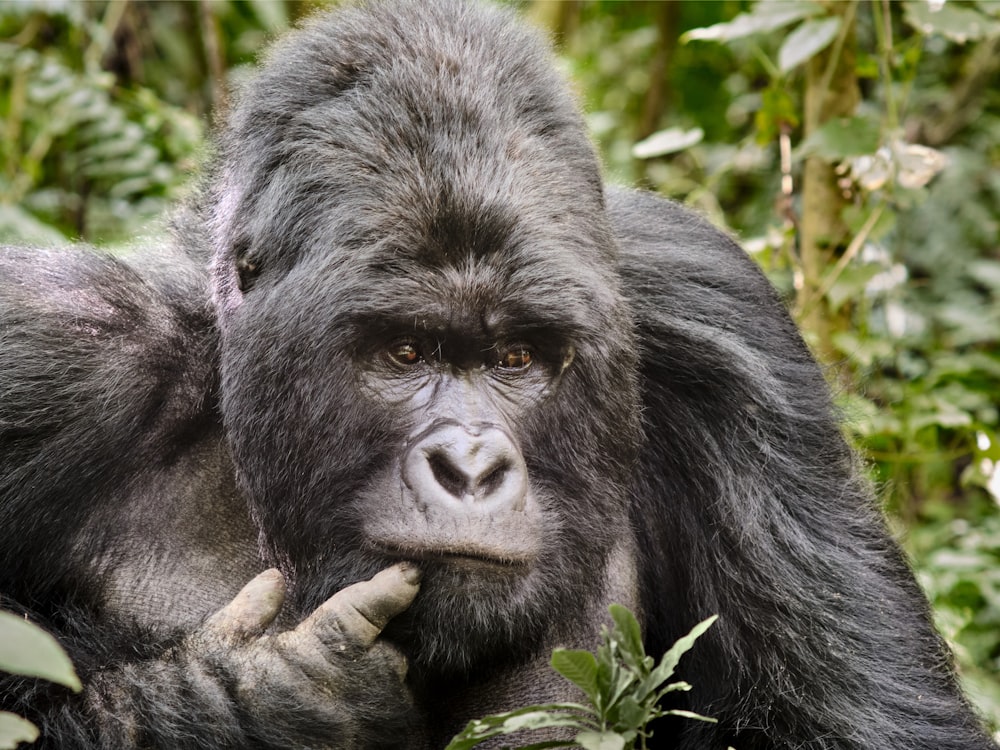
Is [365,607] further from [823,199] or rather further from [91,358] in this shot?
[823,199]

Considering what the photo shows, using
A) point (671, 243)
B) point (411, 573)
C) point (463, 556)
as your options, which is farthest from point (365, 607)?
point (671, 243)

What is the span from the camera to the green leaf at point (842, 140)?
14.4 feet

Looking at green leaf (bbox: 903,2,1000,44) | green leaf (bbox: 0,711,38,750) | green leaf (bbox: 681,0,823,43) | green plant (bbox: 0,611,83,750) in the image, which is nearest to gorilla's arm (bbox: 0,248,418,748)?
green leaf (bbox: 0,711,38,750)

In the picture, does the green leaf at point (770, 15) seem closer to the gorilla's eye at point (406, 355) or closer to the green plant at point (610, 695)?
the gorilla's eye at point (406, 355)

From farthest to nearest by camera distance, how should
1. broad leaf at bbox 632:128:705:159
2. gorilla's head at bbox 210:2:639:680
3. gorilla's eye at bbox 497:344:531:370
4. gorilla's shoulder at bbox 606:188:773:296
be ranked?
broad leaf at bbox 632:128:705:159 < gorilla's shoulder at bbox 606:188:773:296 < gorilla's eye at bbox 497:344:531:370 < gorilla's head at bbox 210:2:639:680

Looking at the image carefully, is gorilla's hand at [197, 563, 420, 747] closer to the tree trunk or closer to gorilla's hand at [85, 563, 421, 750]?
gorilla's hand at [85, 563, 421, 750]

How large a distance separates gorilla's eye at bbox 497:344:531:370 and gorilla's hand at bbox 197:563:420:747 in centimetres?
61

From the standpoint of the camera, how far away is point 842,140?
14.5 feet

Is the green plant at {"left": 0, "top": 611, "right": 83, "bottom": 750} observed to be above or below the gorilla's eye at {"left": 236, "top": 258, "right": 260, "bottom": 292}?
above

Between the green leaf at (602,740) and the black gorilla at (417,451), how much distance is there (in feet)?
1.61

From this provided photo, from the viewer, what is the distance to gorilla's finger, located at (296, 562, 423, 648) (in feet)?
8.79

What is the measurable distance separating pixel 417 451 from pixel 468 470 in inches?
5.8

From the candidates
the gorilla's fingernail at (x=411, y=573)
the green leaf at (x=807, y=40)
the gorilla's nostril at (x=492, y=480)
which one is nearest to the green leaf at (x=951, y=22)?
the green leaf at (x=807, y=40)

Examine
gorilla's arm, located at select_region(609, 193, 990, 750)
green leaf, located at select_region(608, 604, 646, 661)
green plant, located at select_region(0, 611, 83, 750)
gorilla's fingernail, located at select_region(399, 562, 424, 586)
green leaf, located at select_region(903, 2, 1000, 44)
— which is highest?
green plant, located at select_region(0, 611, 83, 750)
